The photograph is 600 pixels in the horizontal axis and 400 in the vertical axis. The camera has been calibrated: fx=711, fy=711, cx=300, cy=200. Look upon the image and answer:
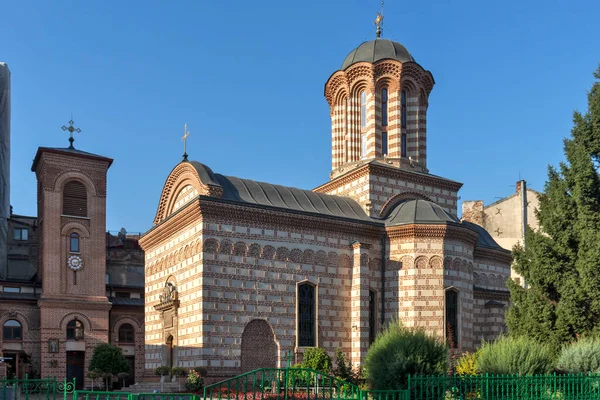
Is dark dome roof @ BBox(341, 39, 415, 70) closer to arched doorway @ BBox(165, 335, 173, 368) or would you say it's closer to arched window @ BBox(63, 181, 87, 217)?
arched doorway @ BBox(165, 335, 173, 368)

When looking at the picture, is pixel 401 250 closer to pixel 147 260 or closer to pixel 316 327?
pixel 316 327

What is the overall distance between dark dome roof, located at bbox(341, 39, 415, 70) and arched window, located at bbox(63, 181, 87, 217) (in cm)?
1629

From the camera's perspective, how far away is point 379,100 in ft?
94.1

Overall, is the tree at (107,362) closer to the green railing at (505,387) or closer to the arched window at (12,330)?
the arched window at (12,330)

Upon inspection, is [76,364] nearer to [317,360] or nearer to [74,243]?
[74,243]

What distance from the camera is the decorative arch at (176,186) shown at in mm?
24328

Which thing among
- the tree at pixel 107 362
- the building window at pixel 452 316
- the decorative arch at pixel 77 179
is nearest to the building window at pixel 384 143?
the building window at pixel 452 316

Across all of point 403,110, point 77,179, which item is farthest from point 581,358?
point 77,179

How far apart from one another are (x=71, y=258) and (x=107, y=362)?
7117mm

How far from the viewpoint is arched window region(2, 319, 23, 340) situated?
34.3 meters

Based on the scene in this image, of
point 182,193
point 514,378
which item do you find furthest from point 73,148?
point 514,378

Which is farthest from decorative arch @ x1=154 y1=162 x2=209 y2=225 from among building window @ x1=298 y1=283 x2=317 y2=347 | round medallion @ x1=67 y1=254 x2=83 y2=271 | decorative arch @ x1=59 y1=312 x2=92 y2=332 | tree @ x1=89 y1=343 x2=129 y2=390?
decorative arch @ x1=59 y1=312 x2=92 y2=332

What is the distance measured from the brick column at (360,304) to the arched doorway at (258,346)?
9.86 ft

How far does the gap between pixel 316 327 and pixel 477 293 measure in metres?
8.13
